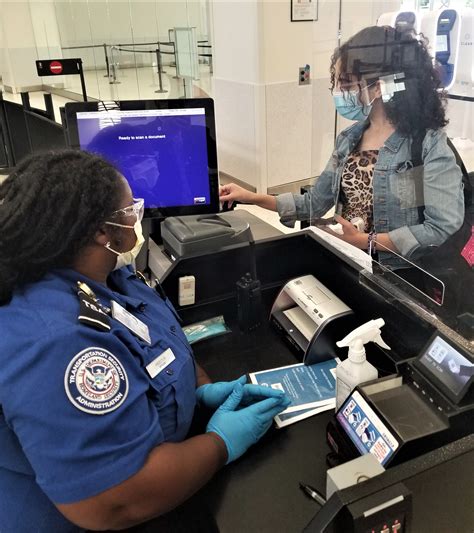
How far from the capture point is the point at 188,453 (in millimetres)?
890

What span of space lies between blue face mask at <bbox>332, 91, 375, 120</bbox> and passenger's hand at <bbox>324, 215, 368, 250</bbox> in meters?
0.42

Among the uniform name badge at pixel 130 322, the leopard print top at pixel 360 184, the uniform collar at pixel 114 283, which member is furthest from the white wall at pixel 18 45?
the uniform name badge at pixel 130 322

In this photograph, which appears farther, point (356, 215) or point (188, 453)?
point (356, 215)

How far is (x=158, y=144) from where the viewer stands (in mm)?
1721

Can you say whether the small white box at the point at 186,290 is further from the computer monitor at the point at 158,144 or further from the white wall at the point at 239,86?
the white wall at the point at 239,86

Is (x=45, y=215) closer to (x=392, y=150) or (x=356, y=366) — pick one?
(x=356, y=366)

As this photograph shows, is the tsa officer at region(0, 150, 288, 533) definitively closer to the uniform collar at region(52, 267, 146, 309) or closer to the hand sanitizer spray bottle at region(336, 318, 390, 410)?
the uniform collar at region(52, 267, 146, 309)

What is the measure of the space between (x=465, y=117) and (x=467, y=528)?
284cm

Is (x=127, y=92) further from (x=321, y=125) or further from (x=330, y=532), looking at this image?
(x=330, y=532)

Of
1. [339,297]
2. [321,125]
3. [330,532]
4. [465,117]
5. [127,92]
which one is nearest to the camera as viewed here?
[330,532]

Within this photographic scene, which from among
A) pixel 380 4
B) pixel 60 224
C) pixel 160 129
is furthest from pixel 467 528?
pixel 380 4

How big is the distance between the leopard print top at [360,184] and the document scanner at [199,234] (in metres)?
0.41

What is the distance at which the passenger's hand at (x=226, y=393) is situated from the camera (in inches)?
43.9

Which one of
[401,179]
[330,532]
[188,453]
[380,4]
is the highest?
[380,4]
